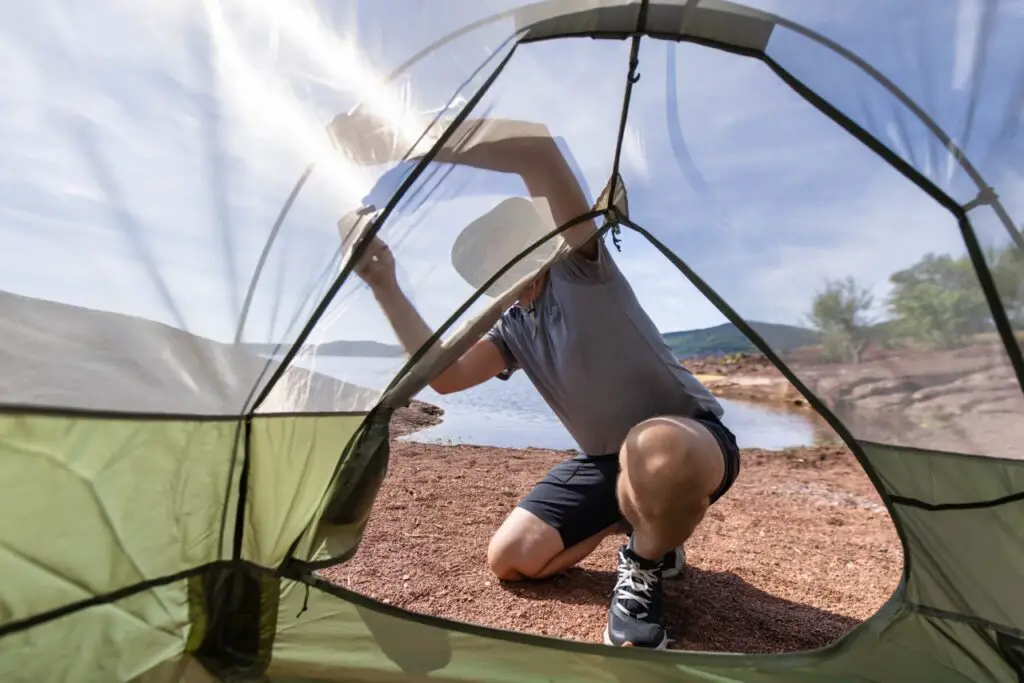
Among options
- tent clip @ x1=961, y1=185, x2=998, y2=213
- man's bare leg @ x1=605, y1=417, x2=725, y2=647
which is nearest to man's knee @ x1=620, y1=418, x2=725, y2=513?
man's bare leg @ x1=605, y1=417, x2=725, y2=647

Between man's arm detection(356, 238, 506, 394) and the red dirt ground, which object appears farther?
the red dirt ground

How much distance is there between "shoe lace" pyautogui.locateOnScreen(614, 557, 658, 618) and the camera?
4.20ft

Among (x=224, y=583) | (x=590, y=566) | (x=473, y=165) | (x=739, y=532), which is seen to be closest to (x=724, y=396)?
(x=739, y=532)

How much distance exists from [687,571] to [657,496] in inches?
18.6

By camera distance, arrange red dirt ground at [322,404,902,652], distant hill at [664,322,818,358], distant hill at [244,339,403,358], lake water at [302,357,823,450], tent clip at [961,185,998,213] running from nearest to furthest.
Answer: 1. tent clip at [961,185,998,213]
2. distant hill at [244,339,403,358]
3. distant hill at [664,322,818,358]
4. red dirt ground at [322,404,902,652]
5. lake water at [302,357,823,450]

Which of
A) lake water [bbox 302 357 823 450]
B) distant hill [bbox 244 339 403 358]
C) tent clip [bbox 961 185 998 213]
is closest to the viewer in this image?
tent clip [bbox 961 185 998 213]

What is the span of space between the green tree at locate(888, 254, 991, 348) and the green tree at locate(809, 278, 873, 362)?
54 mm

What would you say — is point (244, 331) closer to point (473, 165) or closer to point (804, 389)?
point (473, 165)

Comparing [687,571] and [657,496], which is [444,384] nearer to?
[657,496]

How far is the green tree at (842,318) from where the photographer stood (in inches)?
45.4

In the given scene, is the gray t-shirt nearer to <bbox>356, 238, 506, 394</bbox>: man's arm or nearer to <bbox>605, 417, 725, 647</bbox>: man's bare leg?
<bbox>605, 417, 725, 647</bbox>: man's bare leg

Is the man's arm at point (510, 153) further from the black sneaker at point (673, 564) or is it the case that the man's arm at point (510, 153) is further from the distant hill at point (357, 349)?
the black sneaker at point (673, 564)

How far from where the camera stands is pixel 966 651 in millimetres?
1040

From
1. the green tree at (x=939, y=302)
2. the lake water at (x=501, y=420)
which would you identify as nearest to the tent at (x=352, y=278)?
the green tree at (x=939, y=302)
